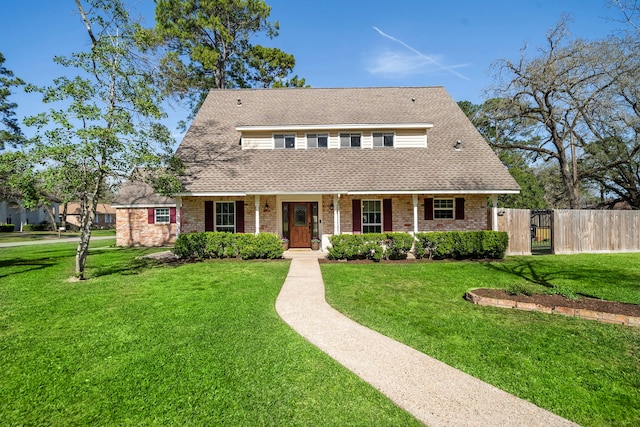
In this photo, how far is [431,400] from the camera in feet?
10.5

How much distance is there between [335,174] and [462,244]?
5860 mm

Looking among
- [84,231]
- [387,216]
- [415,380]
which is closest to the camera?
[415,380]

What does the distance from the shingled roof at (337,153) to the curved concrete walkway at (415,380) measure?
8.41m

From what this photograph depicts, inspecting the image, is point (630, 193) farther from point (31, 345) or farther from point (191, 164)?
point (31, 345)

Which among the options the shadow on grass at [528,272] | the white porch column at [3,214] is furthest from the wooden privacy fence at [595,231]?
the white porch column at [3,214]

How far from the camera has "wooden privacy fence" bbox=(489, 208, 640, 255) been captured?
13562 millimetres

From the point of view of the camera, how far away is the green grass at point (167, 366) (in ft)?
9.94

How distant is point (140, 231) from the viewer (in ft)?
61.7

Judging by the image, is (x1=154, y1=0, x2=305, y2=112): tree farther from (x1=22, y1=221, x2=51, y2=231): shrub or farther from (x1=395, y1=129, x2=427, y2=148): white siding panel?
(x1=22, y1=221, x2=51, y2=231): shrub

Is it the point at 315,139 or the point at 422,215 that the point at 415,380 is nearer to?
the point at 422,215

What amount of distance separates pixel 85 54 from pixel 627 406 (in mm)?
13039

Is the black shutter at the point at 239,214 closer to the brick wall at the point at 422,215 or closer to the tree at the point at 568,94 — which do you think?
the brick wall at the point at 422,215

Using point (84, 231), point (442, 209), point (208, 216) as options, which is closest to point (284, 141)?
point (208, 216)

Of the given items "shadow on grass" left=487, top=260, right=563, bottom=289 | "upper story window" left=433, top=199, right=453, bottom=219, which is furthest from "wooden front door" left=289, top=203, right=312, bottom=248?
"shadow on grass" left=487, top=260, right=563, bottom=289
